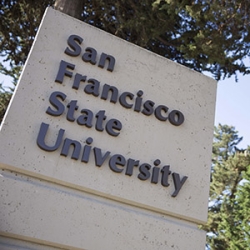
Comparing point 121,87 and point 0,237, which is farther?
point 121,87

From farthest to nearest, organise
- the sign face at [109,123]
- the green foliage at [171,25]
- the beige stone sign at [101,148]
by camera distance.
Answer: the green foliage at [171,25], the sign face at [109,123], the beige stone sign at [101,148]

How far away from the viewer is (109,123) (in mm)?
2994

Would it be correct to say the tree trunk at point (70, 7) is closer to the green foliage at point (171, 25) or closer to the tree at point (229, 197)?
the green foliage at point (171, 25)

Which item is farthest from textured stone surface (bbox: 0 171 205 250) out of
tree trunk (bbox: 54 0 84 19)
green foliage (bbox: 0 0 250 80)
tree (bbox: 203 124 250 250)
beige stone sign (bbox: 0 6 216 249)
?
tree (bbox: 203 124 250 250)

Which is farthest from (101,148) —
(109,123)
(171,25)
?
(171,25)

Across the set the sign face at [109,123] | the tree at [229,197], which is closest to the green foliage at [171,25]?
the sign face at [109,123]

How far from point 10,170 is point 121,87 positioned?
1.23m

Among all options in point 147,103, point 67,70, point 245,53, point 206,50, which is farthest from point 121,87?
point 245,53

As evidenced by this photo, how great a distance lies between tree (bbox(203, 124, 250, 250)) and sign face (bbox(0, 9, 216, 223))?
13957mm

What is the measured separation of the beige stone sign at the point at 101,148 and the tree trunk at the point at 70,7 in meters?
2.60

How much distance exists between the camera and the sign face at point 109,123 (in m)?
2.73

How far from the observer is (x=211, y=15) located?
5.01 m

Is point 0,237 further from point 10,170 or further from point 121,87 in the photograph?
point 121,87

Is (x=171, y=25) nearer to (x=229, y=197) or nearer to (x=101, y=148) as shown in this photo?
(x=101, y=148)
